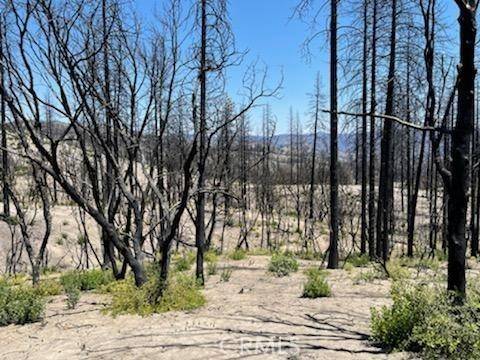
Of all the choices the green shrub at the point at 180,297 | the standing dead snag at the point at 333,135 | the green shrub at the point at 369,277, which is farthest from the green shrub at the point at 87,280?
the standing dead snag at the point at 333,135

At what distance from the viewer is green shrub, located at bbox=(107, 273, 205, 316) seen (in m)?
6.38

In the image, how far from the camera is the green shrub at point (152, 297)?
20.9 ft

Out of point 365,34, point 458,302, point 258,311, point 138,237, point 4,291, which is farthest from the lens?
point 365,34

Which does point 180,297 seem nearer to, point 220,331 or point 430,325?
point 220,331

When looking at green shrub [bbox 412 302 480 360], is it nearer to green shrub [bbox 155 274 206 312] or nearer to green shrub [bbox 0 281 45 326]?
green shrub [bbox 155 274 206 312]

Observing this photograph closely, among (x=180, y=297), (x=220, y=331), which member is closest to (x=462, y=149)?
(x=220, y=331)

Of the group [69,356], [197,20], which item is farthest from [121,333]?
[197,20]

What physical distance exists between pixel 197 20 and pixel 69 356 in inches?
239

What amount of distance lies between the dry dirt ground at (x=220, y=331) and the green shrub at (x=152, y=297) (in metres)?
0.19

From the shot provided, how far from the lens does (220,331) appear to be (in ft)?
16.9

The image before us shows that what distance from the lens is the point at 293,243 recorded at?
2552 cm

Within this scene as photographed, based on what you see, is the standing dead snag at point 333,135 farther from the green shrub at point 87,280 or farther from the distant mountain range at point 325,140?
the green shrub at point 87,280

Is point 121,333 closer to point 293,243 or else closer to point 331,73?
point 331,73

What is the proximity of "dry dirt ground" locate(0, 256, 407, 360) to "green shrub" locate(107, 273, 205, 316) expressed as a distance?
0.19m
